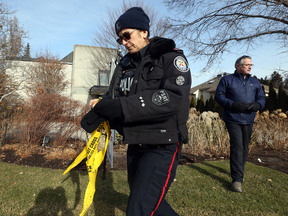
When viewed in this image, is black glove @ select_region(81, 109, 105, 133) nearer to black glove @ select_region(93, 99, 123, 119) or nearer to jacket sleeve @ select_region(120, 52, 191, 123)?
black glove @ select_region(93, 99, 123, 119)

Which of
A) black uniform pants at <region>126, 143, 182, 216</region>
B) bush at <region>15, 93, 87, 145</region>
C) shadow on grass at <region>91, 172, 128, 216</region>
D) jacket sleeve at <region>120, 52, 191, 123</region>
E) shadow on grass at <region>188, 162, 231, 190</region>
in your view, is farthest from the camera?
bush at <region>15, 93, 87, 145</region>

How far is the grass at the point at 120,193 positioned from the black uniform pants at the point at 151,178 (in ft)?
5.08

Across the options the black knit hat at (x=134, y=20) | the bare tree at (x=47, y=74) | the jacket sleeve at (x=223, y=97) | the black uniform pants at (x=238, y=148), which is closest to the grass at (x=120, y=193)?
the black uniform pants at (x=238, y=148)

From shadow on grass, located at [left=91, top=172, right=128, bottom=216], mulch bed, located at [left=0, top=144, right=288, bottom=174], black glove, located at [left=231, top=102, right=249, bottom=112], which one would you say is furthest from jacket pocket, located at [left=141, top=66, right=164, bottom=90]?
mulch bed, located at [left=0, top=144, right=288, bottom=174]

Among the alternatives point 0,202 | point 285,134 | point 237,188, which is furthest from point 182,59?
point 285,134

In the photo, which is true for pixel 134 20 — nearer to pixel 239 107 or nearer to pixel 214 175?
pixel 239 107

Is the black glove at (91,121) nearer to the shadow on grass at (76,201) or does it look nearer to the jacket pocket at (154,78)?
the jacket pocket at (154,78)

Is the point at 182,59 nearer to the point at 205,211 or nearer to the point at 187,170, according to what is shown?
the point at 205,211

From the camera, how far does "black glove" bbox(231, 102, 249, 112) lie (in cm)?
374

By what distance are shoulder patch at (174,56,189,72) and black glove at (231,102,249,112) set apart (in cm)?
254

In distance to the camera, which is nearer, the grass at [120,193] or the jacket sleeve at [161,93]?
the jacket sleeve at [161,93]

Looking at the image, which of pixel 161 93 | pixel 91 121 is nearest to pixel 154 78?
pixel 161 93

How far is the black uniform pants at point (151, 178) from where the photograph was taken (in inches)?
59.5

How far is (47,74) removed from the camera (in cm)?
1669
